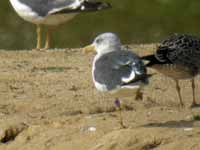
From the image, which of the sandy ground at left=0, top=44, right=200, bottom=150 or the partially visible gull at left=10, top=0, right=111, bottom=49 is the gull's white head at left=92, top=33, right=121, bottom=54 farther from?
the partially visible gull at left=10, top=0, right=111, bottom=49

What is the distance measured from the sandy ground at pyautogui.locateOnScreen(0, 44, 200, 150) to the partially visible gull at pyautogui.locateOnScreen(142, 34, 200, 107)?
33cm

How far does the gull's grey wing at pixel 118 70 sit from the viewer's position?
966 centimetres

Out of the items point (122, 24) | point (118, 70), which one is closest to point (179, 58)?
point (118, 70)

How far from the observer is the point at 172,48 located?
36.8ft

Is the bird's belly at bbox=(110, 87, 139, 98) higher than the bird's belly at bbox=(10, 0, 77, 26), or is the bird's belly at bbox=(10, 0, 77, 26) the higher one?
the bird's belly at bbox=(10, 0, 77, 26)

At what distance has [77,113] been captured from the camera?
10836 mm

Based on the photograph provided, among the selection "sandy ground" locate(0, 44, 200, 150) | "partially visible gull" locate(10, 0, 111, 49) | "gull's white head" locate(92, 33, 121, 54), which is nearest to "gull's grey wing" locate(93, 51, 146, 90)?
"gull's white head" locate(92, 33, 121, 54)

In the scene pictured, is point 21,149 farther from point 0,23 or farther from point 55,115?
point 0,23

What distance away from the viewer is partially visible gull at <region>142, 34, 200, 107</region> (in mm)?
11094

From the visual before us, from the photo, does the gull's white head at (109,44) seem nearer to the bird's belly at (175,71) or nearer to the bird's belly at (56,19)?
the bird's belly at (175,71)

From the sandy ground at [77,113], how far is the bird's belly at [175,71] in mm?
299

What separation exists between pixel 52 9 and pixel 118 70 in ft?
16.8

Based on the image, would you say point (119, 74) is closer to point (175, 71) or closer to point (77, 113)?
point (77, 113)

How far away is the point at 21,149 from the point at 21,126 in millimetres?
304
